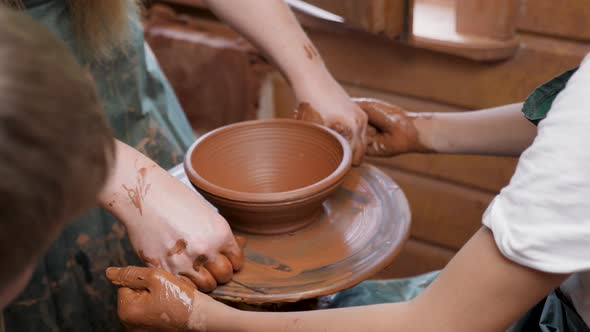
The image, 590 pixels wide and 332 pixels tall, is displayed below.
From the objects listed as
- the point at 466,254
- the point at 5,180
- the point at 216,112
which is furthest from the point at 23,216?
the point at 216,112

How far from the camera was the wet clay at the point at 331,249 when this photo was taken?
1090 mm

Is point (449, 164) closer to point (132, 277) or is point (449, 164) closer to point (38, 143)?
point (132, 277)

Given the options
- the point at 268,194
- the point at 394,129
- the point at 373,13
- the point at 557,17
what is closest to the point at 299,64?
the point at 394,129

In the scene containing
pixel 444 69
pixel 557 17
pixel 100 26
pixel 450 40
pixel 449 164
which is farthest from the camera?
pixel 449 164

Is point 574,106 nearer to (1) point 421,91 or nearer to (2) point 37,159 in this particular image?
(2) point 37,159

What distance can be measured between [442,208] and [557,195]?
1516mm

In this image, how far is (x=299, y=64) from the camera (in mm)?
1417

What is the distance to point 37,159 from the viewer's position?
1.86 feet

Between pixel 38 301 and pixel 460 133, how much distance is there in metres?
1.04

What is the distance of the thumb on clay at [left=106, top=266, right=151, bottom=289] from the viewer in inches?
42.4

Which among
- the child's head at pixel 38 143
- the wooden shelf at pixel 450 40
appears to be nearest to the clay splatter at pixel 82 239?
the child's head at pixel 38 143

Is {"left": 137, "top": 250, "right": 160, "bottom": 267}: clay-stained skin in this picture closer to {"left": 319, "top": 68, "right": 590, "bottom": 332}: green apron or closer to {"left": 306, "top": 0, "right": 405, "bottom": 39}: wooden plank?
{"left": 319, "top": 68, "right": 590, "bottom": 332}: green apron

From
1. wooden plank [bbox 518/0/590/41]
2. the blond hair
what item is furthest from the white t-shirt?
wooden plank [bbox 518/0/590/41]

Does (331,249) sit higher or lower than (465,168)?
higher
